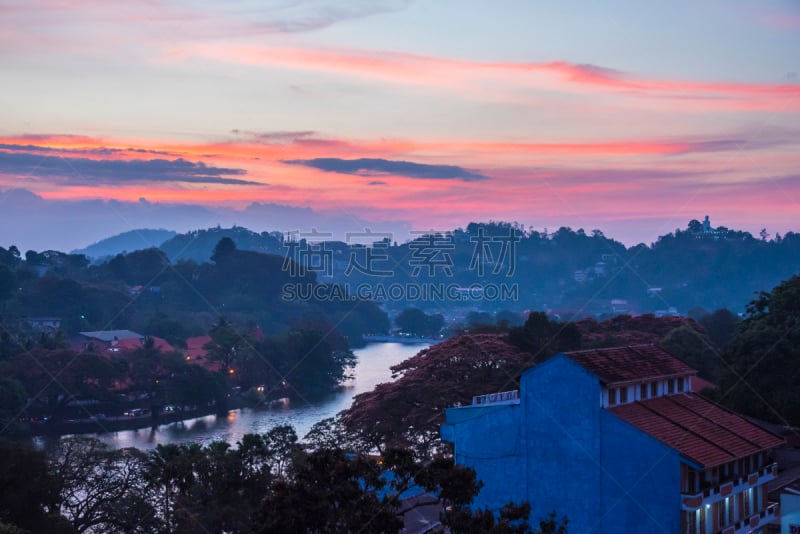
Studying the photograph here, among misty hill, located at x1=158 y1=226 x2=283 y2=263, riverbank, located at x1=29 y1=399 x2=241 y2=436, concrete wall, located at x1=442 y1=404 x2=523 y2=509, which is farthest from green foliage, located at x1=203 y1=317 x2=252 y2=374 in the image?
misty hill, located at x1=158 y1=226 x2=283 y2=263

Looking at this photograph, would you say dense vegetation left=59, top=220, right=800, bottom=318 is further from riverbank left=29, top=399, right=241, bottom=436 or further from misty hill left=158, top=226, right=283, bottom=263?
riverbank left=29, top=399, right=241, bottom=436

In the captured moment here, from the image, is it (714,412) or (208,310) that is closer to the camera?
(714,412)

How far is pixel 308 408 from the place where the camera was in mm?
40125

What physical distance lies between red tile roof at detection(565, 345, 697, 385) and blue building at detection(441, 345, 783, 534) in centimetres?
2

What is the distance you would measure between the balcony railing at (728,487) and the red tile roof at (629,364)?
5.76ft

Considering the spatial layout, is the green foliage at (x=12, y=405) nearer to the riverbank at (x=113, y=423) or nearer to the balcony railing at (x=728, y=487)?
the riverbank at (x=113, y=423)

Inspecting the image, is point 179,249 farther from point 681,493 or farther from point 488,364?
point 681,493

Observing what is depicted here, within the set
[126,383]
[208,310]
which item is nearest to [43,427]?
[126,383]

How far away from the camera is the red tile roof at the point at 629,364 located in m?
12.8

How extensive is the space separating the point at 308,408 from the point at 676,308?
258 ft

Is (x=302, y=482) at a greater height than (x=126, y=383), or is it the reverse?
(x=302, y=482)

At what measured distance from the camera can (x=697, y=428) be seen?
13.1 meters

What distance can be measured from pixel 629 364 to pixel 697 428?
49.3 inches

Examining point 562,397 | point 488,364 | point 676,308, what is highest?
point 562,397
